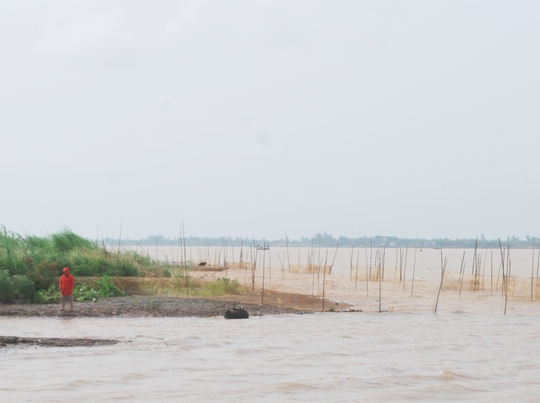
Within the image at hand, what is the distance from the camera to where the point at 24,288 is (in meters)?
17.3

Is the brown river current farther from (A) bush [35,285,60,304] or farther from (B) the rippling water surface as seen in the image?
(A) bush [35,285,60,304]

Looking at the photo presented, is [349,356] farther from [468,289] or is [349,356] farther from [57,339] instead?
[468,289]

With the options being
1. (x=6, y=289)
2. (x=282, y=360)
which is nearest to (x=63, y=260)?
(x=6, y=289)

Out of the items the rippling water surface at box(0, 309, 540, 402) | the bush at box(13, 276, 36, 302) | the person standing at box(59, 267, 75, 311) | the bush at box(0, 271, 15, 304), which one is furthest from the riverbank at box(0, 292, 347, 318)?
the rippling water surface at box(0, 309, 540, 402)

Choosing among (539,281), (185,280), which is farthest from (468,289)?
(185,280)

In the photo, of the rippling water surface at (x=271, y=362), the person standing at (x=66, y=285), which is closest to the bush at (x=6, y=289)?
the person standing at (x=66, y=285)

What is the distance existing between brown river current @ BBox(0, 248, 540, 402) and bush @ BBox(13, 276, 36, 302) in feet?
9.98

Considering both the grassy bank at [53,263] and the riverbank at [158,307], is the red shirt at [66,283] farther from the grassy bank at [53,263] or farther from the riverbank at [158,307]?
the grassy bank at [53,263]

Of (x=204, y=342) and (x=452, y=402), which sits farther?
(x=204, y=342)

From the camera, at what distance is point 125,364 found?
958cm

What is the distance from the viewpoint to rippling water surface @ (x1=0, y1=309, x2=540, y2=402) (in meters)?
8.32

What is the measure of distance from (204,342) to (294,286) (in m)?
17.4

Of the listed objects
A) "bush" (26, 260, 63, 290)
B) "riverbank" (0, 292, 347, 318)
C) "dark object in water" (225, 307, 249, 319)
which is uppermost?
"bush" (26, 260, 63, 290)

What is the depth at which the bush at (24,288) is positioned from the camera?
1727 cm
